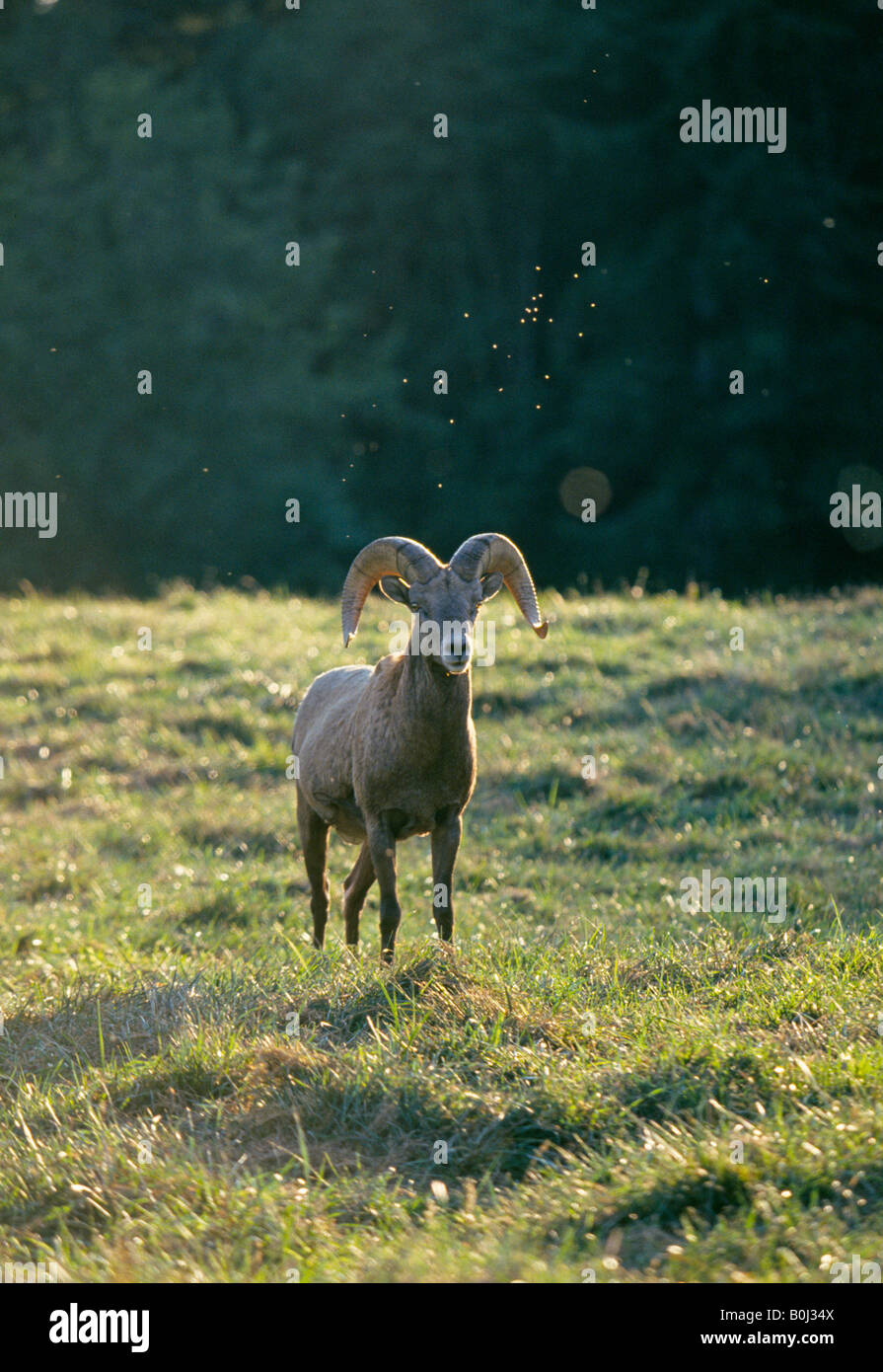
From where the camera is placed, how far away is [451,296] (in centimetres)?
3800

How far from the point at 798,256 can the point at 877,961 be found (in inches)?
1254

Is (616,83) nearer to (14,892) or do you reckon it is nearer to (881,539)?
(881,539)

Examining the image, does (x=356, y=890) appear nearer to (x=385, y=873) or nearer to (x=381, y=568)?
(x=385, y=873)

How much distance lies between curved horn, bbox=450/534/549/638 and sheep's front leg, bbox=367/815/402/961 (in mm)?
1366

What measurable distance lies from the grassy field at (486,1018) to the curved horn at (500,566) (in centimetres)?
179

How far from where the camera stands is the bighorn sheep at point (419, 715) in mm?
6926

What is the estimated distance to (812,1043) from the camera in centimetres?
527

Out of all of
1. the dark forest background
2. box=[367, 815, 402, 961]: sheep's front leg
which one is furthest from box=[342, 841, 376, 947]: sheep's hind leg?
the dark forest background

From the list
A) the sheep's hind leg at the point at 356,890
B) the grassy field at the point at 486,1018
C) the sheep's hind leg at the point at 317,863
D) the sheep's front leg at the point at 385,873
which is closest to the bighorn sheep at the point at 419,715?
the sheep's front leg at the point at 385,873

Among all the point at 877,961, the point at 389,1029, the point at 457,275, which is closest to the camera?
the point at 389,1029

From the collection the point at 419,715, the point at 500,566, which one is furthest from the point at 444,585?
the point at 419,715

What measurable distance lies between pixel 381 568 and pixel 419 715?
2.76 feet

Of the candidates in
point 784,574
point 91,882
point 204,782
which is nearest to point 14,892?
point 91,882

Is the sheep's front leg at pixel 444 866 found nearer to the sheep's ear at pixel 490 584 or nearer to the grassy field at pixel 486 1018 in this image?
the grassy field at pixel 486 1018
